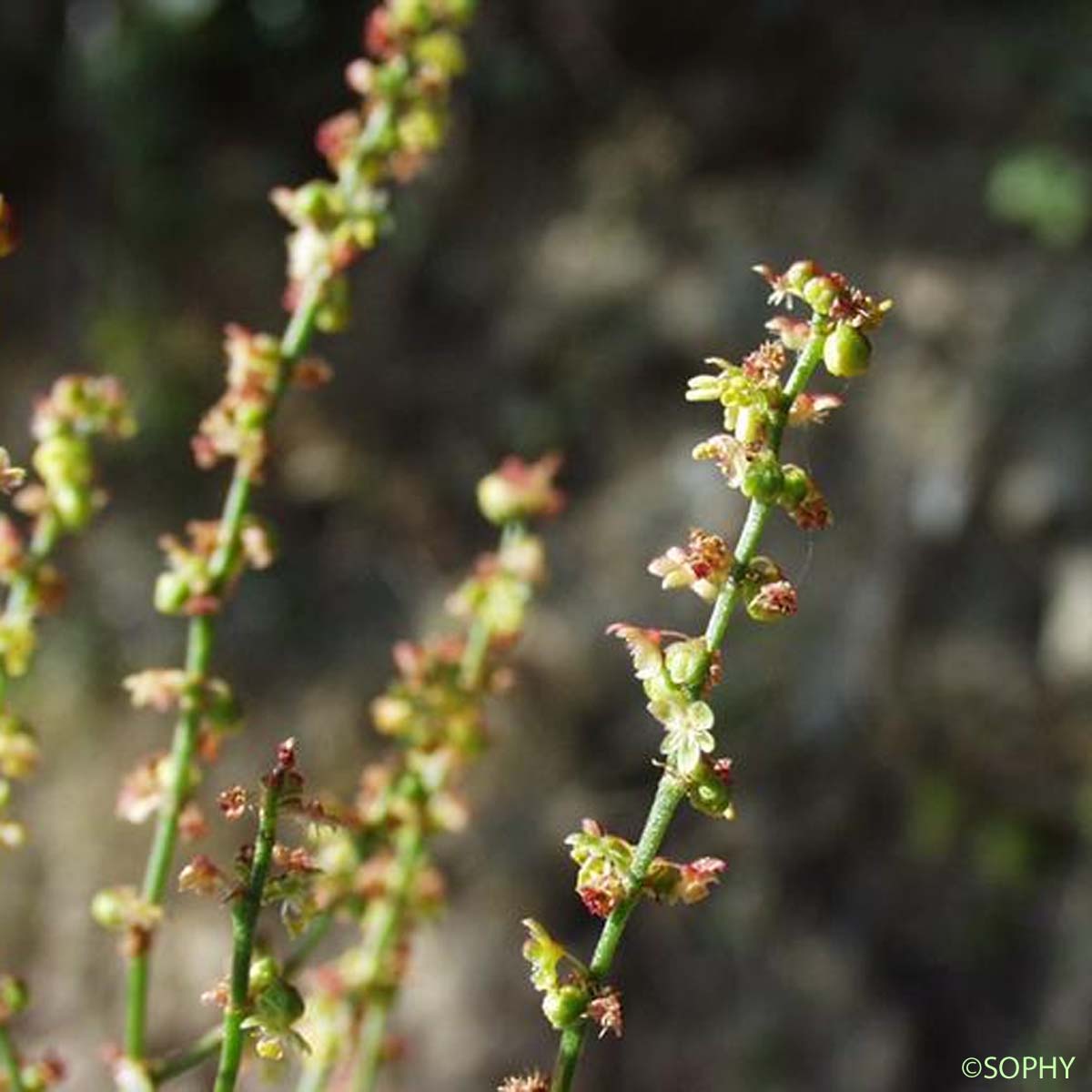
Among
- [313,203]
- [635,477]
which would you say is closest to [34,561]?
[313,203]

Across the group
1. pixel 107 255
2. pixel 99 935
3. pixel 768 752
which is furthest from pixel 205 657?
pixel 107 255

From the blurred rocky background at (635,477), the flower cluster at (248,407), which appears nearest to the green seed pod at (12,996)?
the flower cluster at (248,407)

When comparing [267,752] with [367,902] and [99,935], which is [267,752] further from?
[367,902]

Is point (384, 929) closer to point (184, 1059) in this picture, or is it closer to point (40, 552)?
point (184, 1059)

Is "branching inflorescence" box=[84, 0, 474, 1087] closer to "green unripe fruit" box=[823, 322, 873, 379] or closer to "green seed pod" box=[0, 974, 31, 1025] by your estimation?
"green seed pod" box=[0, 974, 31, 1025]

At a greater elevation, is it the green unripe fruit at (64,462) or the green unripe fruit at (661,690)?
the green unripe fruit at (64,462)

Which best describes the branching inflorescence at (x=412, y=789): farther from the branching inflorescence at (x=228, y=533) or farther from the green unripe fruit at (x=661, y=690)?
the green unripe fruit at (x=661, y=690)

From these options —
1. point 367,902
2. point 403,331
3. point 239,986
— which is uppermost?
point 403,331

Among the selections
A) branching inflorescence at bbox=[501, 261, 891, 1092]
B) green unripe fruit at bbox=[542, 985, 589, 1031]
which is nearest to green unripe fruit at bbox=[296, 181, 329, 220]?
branching inflorescence at bbox=[501, 261, 891, 1092]
